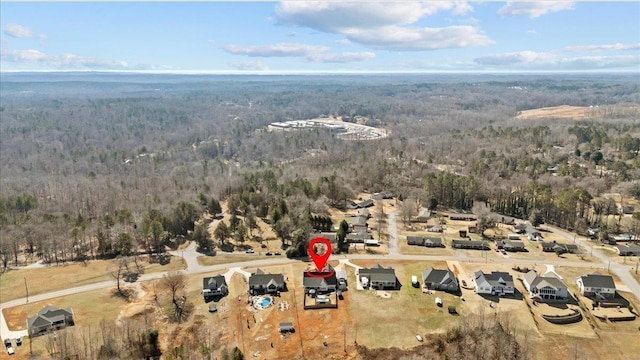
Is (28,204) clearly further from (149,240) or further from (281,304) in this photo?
(281,304)

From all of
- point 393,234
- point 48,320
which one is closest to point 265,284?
point 48,320

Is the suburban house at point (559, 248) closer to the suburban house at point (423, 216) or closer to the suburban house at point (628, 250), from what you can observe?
the suburban house at point (628, 250)

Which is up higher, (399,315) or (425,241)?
(425,241)

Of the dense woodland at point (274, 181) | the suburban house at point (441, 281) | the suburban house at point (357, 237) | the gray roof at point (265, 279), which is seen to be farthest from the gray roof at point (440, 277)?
the dense woodland at point (274, 181)

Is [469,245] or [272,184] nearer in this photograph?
[469,245]

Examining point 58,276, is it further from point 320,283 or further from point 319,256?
point 320,283

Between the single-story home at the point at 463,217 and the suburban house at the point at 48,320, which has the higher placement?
the single-story home at the point at 463,217

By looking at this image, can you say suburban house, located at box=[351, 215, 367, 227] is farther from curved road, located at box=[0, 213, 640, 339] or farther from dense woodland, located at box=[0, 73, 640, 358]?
curved road, located at box=[0, 213, 640, 339]
